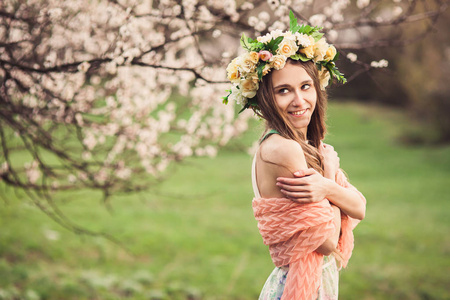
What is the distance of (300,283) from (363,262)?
17.8ft

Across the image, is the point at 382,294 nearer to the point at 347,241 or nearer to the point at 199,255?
the point at 199,255

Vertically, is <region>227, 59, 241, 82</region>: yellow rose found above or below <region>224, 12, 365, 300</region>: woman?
above

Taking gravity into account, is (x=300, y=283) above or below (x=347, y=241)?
below

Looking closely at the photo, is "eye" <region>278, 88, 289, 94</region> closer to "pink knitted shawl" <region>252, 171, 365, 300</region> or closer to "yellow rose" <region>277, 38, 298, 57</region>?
"yellow rose" <region>277, 38, 298, 57</region>

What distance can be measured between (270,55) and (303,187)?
1.98 feet

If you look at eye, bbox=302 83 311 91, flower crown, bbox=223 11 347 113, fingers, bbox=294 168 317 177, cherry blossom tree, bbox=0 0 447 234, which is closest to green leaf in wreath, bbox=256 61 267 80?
flower crown, bbox=223 11 347 113

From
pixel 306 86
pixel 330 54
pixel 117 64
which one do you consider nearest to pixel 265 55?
pixel 306 86

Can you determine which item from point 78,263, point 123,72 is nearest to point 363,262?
point 78,263

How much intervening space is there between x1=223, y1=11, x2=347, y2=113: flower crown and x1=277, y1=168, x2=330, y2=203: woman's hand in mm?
429

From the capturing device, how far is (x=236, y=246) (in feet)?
25.8

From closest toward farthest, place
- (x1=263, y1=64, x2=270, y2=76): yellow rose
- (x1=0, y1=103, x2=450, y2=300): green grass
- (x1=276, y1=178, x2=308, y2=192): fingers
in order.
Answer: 1. (x1=276, y1=178, x2=308, y2=192): fingers
2. (x1=263, y1=64, x2=270, y2=76): yellow rose
3. (x1=0, y1=103, x2=450, y2=300): green grass

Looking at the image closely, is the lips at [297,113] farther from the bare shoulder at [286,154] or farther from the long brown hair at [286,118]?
the bare shoulder at [286,154]

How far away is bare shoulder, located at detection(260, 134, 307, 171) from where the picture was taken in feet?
6.85

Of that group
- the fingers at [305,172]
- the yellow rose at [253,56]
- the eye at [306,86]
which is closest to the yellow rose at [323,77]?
the eye at [306,86]
